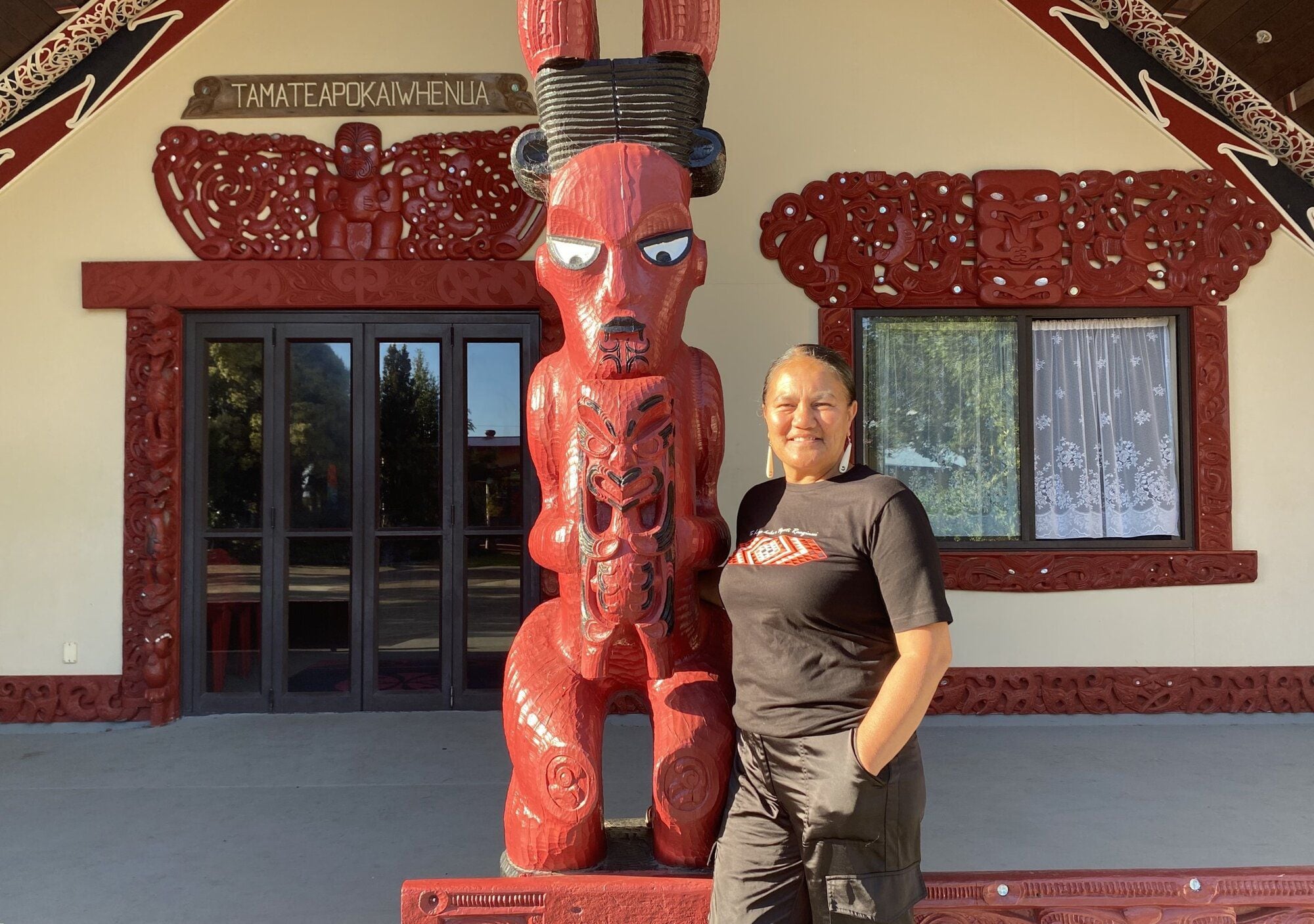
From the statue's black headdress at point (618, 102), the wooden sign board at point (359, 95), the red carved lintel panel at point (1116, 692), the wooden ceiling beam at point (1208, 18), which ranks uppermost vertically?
the wooden ceiling beam at point (1208, 18)

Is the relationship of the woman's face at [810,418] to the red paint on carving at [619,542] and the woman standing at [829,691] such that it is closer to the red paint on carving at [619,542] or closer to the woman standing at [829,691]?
the woman standing at [829,691]

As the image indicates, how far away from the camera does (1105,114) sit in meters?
4.96

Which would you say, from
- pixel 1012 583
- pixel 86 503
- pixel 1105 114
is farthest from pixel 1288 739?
pixel 86 503

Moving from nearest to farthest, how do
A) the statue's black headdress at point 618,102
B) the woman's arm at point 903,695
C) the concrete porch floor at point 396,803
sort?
the woman's arm at point 903,695, the statue's black headdress at point 618,102, the concrete porch floor at point 396,803

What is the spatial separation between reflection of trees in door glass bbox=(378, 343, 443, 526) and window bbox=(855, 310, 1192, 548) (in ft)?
8.07

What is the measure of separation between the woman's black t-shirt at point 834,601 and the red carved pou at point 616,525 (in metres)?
0.38

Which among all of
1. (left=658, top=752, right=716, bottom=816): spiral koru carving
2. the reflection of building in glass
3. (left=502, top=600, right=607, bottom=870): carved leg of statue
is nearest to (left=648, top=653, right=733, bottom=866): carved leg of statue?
(left=658, top=752, right=716, bottom=816): spiral koru carving

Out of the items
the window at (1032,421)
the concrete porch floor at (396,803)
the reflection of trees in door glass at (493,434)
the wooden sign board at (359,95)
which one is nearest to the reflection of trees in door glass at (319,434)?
the reflection of trees in door glass at (493,434)

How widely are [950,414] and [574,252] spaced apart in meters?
3.47

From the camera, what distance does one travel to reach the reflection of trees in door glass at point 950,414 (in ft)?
16.6

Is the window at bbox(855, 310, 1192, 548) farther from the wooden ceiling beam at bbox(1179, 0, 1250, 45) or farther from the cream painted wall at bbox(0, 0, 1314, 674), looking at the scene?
the wooden ceiling beam at bbox(1179, 0, 1250, 45)

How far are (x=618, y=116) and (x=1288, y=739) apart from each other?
4.59 meters

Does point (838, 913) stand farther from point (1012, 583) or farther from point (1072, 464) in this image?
point (1072, 464)

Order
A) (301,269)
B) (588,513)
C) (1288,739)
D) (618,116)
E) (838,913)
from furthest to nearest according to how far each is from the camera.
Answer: (301,269)
(1288,739)
(618,116)
(588,513)
(838,913)
